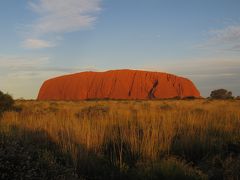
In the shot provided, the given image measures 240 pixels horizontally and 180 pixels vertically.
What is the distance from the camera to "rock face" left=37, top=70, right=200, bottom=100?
10631cm

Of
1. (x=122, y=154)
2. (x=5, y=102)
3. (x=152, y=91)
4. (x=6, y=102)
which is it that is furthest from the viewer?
(x=152, y=91)

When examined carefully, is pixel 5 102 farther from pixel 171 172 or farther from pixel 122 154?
pixel 171 172

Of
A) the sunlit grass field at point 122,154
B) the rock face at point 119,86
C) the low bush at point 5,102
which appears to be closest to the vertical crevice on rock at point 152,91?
the rock face at point 119,86

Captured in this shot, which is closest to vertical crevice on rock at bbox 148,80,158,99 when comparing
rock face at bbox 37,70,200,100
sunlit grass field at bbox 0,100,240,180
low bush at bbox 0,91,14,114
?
rock face at bbox 37,70,200,100

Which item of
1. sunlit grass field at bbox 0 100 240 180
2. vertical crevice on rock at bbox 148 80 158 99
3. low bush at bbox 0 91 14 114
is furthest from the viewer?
vertical crevice on rock at bbox 148 80 158 99

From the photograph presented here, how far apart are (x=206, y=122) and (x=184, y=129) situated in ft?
4.03

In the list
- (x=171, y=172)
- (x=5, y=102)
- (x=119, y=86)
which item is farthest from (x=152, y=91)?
(x=171, y=172)

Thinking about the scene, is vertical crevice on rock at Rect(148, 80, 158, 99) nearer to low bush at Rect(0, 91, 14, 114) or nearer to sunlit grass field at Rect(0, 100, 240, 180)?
low bush at Rect(0, 91, 14, 114)

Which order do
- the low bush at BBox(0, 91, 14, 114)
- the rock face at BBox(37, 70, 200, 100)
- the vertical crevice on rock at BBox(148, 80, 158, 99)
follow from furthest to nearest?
the rock face at BBox(37, 70, 200, 100) < the vertical crevice on rock at BBox(148, 80, 158, 99) < the low bush at BBox(0, 91, 14, 114)

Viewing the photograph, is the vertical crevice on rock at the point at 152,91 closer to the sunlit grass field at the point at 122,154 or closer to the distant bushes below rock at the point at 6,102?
the distant bushes below rock at the point at 6,102

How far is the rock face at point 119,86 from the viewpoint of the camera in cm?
10631

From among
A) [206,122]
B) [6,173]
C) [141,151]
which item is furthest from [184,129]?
[6,173]

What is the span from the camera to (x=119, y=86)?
10800 centimetres

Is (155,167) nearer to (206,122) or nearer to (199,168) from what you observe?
(199,168)
